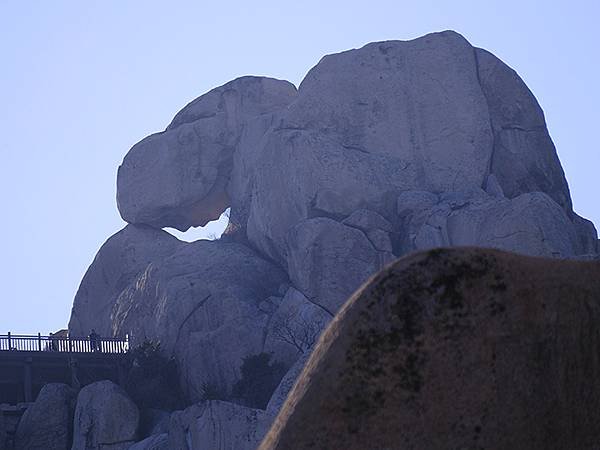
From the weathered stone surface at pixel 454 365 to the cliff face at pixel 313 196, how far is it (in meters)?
37.2

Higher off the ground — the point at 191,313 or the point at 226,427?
the point at 191,313

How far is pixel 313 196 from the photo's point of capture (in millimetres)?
49031

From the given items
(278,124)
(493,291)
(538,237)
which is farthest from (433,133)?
(493,291)

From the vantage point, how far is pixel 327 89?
171 feet

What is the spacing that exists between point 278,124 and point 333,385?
47140 mm

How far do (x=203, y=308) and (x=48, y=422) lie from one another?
281 inches

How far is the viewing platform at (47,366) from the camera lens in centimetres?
4525

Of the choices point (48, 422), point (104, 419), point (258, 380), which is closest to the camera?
point (258, 380)

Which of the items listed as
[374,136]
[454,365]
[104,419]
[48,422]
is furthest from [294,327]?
[454,365]

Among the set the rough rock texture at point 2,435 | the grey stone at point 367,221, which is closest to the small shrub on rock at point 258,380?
the grey stone at point 367,221

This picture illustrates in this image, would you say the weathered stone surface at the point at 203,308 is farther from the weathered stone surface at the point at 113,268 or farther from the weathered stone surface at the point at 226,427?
the weathered stone surface at the point at 226,427

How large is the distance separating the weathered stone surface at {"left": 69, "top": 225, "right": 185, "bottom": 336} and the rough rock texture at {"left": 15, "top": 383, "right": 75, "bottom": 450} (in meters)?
11.6

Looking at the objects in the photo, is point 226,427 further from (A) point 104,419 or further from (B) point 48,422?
(B) point 48,422

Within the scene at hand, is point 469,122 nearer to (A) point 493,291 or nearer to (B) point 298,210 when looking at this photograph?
(B) point 298,210
